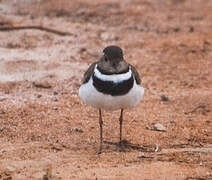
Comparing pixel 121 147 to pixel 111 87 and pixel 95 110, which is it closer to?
pixel 111 87

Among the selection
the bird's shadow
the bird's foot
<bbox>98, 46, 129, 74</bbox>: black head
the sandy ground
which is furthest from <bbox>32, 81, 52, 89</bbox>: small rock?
<bbox>98, 46, 129, 74</bbox>: black head

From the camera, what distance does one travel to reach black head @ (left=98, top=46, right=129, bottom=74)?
4.92 meters

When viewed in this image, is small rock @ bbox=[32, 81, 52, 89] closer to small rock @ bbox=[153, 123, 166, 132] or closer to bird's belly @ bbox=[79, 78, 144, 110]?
small rock @ bbox=[153, 123, 166, 132]

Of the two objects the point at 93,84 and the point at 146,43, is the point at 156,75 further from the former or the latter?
the point at 93,84

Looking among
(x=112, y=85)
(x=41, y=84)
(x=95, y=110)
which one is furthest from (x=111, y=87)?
(x=41, y=84)

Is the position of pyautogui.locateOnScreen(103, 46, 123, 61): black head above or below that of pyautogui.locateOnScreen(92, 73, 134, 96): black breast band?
above

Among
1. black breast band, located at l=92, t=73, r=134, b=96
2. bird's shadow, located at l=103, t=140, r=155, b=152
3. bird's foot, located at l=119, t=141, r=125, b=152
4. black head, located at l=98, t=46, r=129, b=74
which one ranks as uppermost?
black head, located at l=98, t=46, r=129, b=74

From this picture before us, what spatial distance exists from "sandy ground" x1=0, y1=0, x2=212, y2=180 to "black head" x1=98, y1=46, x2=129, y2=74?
3.20ft

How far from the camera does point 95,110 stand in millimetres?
6566

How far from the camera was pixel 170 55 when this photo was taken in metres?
8.73

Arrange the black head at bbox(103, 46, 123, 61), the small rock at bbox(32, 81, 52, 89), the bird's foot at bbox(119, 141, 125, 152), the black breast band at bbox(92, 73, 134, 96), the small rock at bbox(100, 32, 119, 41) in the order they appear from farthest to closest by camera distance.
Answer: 1. the small rock at bbox(100, 32, 119, 41)
2. the small rock at bbox(32, 81, 52, 89)
3. the bird's foot at bbox(119, 141, 125, 152)
4. the black head at bbox(103, 46, 123, 61)
5. the black breast band at bbox(92, 73, 134, 96)

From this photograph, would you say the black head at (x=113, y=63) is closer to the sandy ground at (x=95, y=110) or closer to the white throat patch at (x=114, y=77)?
the white throat patch at (x=114, y=77)

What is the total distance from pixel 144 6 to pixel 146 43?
228cm

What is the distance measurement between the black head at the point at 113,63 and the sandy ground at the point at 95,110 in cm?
98
